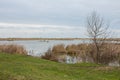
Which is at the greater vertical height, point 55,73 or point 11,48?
point 11,48

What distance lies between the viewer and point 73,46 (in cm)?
3900

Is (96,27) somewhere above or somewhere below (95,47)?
above

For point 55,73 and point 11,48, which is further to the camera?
point 11,48

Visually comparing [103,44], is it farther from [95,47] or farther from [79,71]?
[79,71]

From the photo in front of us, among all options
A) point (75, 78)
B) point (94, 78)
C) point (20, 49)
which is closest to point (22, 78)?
point (75, 78)

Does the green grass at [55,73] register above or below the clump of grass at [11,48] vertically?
below

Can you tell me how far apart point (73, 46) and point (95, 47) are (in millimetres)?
13471

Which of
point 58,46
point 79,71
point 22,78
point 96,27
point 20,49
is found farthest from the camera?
point 58,46

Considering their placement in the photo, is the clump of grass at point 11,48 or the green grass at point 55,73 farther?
the clump of grass at point 11,48

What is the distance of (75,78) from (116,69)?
11.6ft

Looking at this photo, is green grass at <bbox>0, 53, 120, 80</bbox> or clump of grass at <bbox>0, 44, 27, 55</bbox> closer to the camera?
green grass at <bbox>0, 53, 120, 80</bbox>

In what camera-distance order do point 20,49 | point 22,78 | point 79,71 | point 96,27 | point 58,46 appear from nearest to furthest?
point 22,78, point 79,71, point 96,27, point 20,49, point 58,46

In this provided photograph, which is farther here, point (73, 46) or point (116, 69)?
point (73, 46)

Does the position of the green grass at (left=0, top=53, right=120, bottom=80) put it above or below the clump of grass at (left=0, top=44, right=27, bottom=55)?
below
